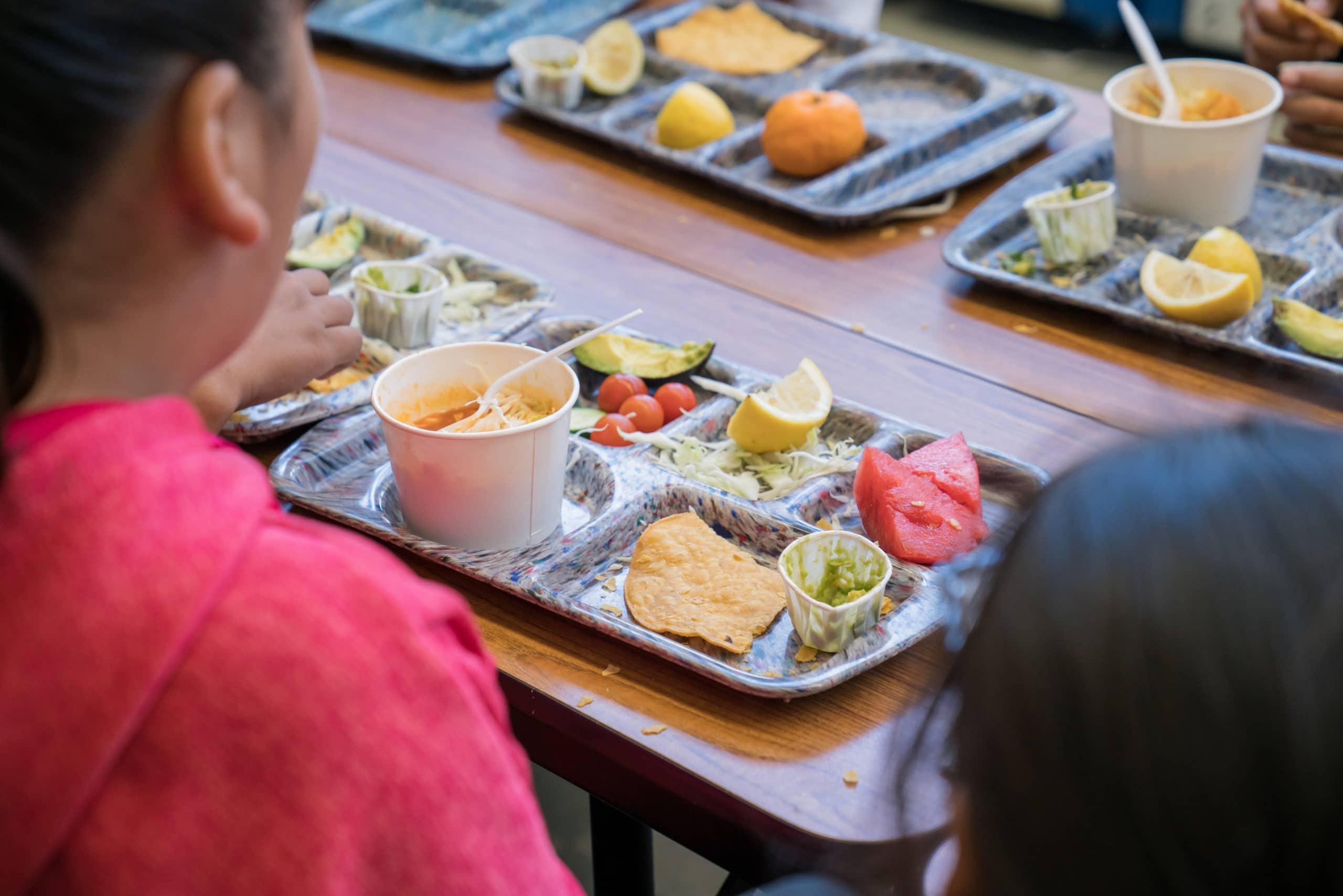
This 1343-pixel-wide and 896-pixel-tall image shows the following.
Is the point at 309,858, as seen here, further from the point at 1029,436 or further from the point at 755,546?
the point at 1029,436

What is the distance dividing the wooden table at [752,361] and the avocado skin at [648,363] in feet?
0.34

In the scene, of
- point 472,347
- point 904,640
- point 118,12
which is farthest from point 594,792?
point 118,12

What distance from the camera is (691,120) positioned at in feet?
6.77

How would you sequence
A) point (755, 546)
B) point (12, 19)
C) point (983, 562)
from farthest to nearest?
point (755, 546) → point (983, 562) → point (12, 19)

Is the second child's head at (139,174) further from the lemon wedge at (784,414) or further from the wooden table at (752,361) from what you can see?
the lemon wedge at (784,414)

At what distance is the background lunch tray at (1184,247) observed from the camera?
157 centimetres

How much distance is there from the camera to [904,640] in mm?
1079

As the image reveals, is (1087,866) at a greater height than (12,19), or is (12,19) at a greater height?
(12,19)

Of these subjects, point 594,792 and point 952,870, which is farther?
point 594,792

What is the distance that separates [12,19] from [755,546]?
0.87 metres

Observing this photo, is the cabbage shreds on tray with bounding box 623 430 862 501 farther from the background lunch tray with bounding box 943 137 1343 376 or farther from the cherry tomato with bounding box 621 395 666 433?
the background lunch tray with bounding box 943 137 1343 376

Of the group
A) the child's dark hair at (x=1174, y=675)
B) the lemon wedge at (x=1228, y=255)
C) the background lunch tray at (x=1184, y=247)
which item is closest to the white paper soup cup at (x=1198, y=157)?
the background lunch tray at (x=1184, y=247)

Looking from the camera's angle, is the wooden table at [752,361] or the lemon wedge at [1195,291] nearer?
the wooden table at [752,361]

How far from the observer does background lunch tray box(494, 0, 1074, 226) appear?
1.96 m
